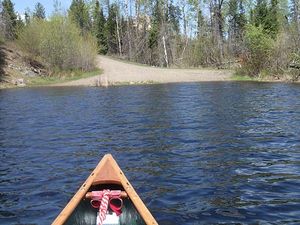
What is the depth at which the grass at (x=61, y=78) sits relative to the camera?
49500 millimetres

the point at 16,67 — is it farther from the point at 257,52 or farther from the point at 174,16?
the point at 174,16

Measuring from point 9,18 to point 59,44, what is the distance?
3169cm

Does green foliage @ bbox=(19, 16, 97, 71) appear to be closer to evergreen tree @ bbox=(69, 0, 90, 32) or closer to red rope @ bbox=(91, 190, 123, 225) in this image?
evergreen tree @ bbox=(69, 0, 90, 32)

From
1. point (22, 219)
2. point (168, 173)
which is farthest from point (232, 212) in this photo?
point (22, 219)

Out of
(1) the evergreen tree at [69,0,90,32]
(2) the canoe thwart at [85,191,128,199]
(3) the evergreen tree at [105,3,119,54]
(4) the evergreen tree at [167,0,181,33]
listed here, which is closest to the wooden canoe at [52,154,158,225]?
(2) the canoe thwart at [85,191,128,199]

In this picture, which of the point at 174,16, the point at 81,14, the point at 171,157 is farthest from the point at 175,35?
the point at 171,157

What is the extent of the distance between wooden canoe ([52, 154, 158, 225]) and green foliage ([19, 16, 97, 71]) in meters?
45.7

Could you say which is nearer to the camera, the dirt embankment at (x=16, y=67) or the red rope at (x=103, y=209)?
the red rope at (x=103, y=209)

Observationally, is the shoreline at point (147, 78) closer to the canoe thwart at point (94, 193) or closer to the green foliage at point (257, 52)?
the green foliage at point (257, 52)

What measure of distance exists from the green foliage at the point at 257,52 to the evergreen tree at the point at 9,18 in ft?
137

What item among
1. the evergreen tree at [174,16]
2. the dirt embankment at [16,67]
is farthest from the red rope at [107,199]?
the evergreen tree at [174,16]

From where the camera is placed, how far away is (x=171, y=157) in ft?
43.7

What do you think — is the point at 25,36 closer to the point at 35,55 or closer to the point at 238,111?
the point at 35,55

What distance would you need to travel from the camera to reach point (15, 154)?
14.3 m
